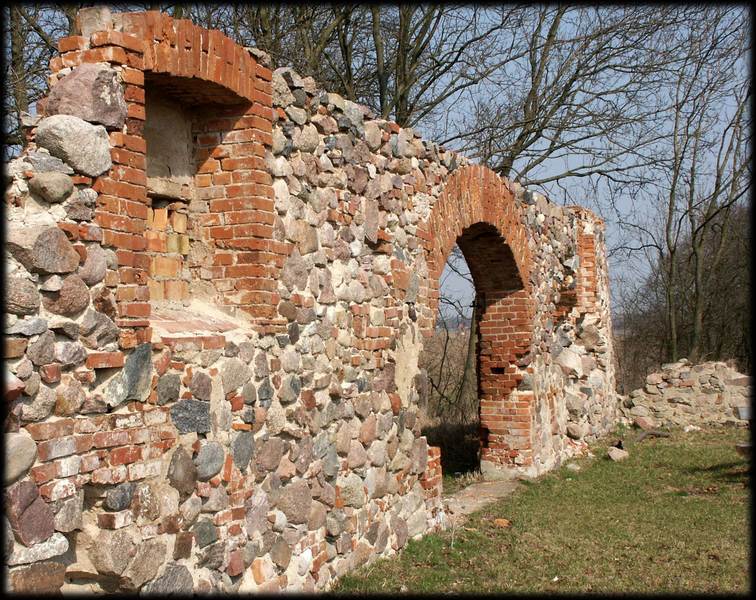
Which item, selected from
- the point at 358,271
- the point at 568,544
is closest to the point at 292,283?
the point at 358,271

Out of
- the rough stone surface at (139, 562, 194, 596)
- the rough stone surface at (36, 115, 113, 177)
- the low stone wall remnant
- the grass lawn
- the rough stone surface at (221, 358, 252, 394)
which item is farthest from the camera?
the low stone wall remnant

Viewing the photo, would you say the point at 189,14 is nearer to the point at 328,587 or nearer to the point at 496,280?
the point at 496,280

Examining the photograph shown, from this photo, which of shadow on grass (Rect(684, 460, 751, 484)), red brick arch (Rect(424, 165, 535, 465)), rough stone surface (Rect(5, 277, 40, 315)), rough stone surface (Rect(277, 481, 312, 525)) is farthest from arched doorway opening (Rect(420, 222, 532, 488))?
rough stone surface (Rect(5, 277, 40, 315))

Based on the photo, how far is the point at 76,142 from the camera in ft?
10.8

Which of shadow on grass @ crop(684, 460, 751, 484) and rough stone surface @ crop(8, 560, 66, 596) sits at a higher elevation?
rough stone surface @ crop(8, 560, 66, 596)

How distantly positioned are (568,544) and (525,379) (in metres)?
3.01

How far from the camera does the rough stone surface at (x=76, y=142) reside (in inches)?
128

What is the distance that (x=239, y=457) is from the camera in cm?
421

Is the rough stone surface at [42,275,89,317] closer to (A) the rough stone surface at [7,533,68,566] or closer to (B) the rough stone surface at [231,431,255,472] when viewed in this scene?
(A) the rough stone surface at [7,533,68,566]

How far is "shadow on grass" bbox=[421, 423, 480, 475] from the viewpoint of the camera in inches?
392

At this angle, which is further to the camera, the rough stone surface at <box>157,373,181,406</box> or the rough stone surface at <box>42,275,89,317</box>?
the rough stone surface at <box>157,373,181,406</box>

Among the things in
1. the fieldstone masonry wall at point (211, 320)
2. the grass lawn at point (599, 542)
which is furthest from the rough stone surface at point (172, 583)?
the grass lawn at point (599, 542)

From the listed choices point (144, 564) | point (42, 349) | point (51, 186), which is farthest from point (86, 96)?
point (144, 564)

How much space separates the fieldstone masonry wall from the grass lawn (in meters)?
0.44
